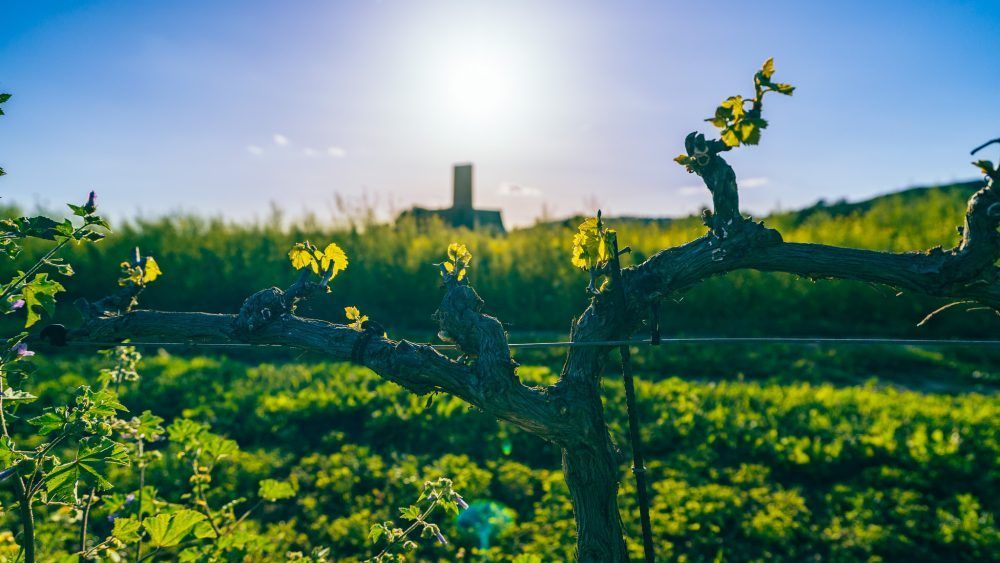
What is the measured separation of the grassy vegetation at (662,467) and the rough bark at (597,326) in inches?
51.2

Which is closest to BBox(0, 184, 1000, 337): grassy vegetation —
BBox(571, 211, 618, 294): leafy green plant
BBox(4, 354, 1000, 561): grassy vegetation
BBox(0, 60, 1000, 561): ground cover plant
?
BBox(4, 354, 1000, 561): grassy vegetation

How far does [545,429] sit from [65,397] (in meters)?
5.24

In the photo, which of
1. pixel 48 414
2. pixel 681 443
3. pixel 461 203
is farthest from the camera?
pixel 461 203

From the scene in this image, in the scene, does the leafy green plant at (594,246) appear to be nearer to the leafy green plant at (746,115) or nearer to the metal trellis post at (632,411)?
the metal trellis post at (632,411)

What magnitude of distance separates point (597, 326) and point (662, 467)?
9.30 ft

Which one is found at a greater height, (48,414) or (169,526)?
(48,414)

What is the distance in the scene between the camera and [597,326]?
1738mm

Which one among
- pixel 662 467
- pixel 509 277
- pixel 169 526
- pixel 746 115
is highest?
pixel 746 115

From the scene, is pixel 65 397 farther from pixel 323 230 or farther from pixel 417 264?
pixel 323 230

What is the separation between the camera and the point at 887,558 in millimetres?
3193

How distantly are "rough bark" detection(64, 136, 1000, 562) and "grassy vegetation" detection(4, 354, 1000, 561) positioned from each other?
4.27ft

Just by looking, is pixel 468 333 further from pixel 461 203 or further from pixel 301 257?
pixel 461 203

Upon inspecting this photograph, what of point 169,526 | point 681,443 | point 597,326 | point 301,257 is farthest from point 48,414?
point 681,443

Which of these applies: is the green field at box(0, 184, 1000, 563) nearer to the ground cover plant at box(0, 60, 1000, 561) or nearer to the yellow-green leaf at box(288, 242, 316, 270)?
the ground cover plant at box(0, 60, 1000, 561)
